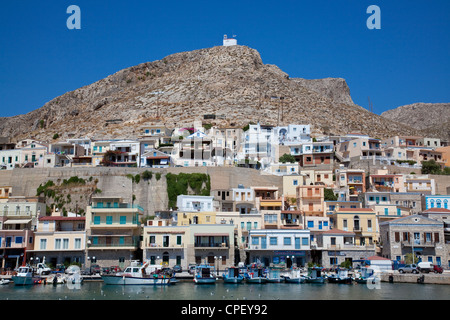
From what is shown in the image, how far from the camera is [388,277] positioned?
49875mm

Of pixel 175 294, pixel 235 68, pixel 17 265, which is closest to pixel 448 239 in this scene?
pixel 175 294

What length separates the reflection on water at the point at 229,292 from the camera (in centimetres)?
3844

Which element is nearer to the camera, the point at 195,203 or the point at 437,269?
the point at 437,269

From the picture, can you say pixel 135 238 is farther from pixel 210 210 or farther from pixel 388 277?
pixel 388 277

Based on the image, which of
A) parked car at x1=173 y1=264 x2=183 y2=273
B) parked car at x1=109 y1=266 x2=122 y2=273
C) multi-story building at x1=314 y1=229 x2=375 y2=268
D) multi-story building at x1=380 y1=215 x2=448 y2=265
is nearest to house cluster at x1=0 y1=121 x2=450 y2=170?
multi-story building at x1=314 y1=229 x2=375 y2=268

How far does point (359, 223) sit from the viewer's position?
2420 inches

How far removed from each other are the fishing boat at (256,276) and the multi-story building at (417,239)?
52.6ft

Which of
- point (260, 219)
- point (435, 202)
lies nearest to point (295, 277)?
point (260, 219)

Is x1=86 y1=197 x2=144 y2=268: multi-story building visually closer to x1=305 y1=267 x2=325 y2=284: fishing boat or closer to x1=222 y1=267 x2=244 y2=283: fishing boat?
x1=222 y1=267 x2=244 y2=283: fishing boat

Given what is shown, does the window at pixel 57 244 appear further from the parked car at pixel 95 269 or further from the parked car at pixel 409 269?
the parked car at pixel 409 269

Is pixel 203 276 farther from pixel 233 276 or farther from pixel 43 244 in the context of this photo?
pixel 43 244

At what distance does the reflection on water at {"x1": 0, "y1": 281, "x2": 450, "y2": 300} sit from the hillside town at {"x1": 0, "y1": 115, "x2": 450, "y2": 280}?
9.03 meters

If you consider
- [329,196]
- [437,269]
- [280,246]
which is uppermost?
[329,196]

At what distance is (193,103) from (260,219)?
82190mm
